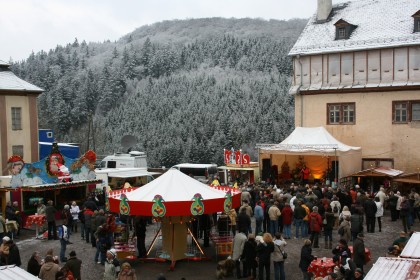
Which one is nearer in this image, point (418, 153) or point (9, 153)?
point (418, 153)

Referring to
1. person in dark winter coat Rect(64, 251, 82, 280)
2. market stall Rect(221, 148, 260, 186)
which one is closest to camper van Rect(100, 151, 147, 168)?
market stall Rect(221, 148, 260, 186)

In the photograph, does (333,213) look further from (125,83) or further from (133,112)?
(125,83)

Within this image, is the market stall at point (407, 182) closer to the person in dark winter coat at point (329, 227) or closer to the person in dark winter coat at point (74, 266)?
the person in dark winter coat at point (329, 227)

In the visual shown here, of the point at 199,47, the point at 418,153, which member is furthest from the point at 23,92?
the point at 199,47

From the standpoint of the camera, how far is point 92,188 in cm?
2589

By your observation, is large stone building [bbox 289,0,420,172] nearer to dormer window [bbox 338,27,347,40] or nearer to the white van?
dormer window [bbox 338,27,347,40]

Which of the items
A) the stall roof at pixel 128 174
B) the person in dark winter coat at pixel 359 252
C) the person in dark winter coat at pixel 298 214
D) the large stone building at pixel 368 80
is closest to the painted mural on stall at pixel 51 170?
the stall roof at pixel 128 174

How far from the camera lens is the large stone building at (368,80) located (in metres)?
28.7

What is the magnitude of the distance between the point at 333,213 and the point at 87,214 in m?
8.73

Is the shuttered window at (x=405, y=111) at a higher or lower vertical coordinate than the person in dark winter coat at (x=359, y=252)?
higher

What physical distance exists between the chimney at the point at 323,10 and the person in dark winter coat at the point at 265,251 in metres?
23.5

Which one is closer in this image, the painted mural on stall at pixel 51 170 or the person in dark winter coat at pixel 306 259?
the person in dark winter coat at pixel 306 259

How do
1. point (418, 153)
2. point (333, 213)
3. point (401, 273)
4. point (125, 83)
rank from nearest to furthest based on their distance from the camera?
point (401, 273)
point (333, 213)
point (418, 153)
point (125, 83)

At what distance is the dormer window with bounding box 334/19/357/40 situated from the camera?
3105 centimetres
